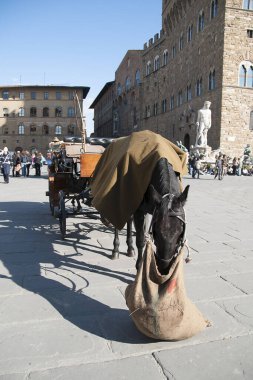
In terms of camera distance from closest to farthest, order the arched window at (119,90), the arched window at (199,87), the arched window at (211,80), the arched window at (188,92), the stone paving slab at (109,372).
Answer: the stone paving slab at (109,372), the arched window at (211,80), the arched window at (199,87), the arched window at (188,92), the arched window at (119,90)

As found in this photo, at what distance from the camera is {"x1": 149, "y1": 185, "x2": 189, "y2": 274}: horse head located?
2.15 m

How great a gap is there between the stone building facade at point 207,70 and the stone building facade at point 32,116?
73.9 feet

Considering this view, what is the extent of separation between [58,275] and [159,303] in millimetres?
1652

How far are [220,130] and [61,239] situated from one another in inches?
877

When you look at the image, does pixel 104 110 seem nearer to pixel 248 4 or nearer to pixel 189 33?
pixel 189 33

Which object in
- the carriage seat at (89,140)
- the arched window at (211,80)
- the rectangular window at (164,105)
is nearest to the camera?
the carriage seat at (89,140)

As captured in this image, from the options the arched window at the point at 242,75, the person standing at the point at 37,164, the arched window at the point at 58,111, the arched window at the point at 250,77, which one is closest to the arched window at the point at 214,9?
the arched window at the point at 242,75

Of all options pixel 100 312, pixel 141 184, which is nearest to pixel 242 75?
pixel 141 184

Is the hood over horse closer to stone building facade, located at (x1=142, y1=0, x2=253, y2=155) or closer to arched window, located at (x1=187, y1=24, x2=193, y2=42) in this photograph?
stone building facade, located at (x1=142, y1=0, x2=253, y2=155)

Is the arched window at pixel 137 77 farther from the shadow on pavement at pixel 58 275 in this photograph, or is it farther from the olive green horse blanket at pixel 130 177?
the olive green horse blanket at pixel 130 177

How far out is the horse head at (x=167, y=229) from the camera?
7.06ft

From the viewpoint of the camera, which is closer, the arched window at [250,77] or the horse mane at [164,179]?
the horse mane at [164,179]

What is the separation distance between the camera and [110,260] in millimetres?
4180

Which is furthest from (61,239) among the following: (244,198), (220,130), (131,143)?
(220,130)
